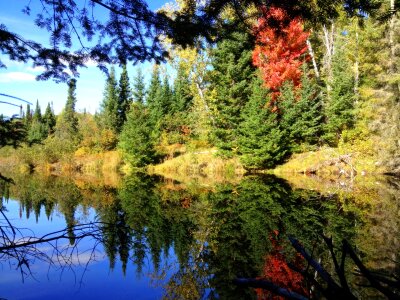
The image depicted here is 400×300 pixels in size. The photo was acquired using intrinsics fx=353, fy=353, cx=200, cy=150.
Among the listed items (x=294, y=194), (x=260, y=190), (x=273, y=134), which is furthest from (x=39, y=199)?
(x=273, y=134)

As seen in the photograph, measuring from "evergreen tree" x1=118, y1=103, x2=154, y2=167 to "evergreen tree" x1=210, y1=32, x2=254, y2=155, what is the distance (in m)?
7.29

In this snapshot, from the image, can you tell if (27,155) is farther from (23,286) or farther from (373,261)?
(373,261)

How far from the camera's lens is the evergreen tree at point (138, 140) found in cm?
3222

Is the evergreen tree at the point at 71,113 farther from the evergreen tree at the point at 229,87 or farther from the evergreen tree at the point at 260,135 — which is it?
the evergreen tree at the point at 260,135

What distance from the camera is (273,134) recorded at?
2519 centimetres

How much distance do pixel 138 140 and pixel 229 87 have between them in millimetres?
9621

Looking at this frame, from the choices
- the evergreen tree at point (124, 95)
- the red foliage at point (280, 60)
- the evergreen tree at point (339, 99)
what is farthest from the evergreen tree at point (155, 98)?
the evergreen tree at point (339, 99)

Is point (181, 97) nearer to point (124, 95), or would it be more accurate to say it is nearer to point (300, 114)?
point (124, 95)

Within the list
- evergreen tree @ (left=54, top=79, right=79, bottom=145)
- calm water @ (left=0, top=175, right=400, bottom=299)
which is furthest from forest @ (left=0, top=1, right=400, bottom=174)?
evergreen tree @ (left=54, top=79, right=79, bottom=145)

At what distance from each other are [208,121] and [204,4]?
2552 centimetres

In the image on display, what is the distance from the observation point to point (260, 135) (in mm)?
25688

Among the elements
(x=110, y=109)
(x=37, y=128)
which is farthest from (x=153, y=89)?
(x=37, y=128)

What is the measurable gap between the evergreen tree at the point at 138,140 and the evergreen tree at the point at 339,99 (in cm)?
1553

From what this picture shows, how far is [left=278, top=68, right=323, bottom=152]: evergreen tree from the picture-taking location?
25.9 m
